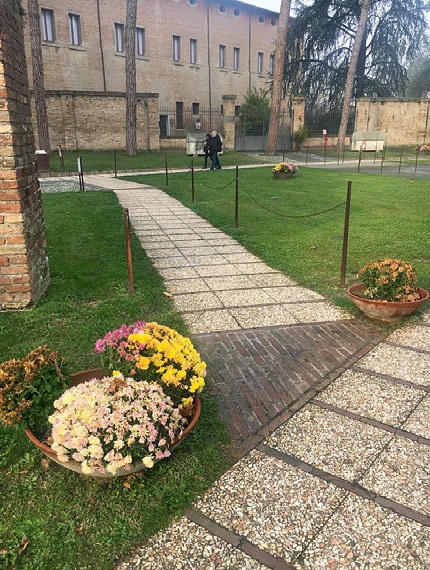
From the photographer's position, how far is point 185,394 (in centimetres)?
272

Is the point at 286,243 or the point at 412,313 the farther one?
the point at 286,243

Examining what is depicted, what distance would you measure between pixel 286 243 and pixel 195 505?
18.7 ft

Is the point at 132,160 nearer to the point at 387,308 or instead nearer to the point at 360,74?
the point at 387,308

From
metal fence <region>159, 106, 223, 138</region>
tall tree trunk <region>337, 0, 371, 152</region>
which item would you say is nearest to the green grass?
tall tree trunk <region>337, 0, 371, 152</region>

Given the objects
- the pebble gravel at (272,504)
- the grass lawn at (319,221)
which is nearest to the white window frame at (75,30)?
the grass lawn at (319,221)

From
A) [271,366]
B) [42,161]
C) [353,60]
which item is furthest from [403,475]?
[353,60]

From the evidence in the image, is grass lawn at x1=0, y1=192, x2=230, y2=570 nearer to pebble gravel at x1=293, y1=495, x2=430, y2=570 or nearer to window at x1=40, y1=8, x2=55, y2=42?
pebble gravel at x1=293, y1=495, x2=430, y2=570

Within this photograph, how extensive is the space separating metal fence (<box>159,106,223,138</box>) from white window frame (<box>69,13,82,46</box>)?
7.35m

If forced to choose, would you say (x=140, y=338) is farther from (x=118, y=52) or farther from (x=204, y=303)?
Answer: (x=118, y=52)

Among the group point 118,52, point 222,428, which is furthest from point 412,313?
point 118,52

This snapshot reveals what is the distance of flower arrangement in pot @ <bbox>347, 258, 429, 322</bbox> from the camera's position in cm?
441

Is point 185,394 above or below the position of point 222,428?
above

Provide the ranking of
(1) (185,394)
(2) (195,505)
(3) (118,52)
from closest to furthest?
(2) (195,505) < (1) (185,394) < (3) (118,52)

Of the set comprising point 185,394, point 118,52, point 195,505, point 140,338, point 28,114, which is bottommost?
point 195,505
